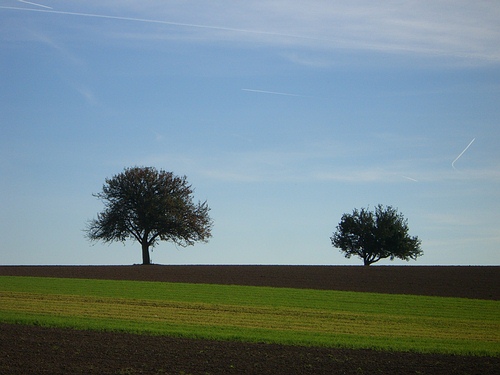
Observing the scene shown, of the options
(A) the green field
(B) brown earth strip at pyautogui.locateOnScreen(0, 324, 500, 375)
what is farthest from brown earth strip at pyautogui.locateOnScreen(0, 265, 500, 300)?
(B) brown earth strip at pyautogui.locateOnScreen(0, 324, 500, 375)

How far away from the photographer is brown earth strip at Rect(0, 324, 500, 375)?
20156 mm

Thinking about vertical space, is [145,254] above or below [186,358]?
above

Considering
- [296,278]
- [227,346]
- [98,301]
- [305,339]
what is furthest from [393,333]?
[296,278]

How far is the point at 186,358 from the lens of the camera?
21844mm

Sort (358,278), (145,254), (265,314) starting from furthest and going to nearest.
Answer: (145,254) < (358,278) < (265,314)

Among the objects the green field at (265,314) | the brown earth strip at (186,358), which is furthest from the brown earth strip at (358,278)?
the brown earth strip at (186,358)

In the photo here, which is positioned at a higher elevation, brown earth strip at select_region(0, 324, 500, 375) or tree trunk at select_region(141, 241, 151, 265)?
tree trunk at select_region(141, 241, 151, 265)

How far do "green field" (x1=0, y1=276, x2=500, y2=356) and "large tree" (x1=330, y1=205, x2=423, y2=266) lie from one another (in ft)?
155

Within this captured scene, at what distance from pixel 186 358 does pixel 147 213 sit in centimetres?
5661

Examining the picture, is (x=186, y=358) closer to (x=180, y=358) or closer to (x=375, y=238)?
(x=180, y=358)

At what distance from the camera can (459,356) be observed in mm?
24406

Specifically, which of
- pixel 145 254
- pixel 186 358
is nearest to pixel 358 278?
pixel 145 254

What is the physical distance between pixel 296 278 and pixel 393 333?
2856 cm

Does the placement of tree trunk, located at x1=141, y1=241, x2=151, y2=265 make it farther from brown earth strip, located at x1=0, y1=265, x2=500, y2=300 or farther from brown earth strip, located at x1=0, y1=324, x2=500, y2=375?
brown earth strip, located at x1=0, y1=324, x2=500, y2=375
